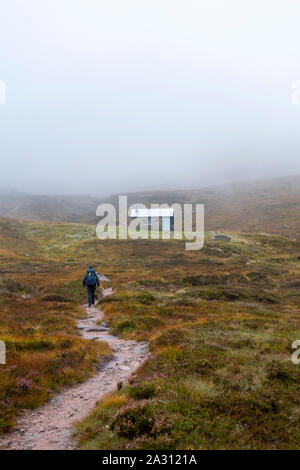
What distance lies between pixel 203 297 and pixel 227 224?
5945 inches

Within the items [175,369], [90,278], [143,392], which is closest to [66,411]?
[143,392]

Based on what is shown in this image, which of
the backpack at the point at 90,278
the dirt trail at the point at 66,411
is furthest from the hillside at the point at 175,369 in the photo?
the backpack at the point at 90,278

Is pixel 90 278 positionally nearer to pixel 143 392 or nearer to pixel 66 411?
pixel 66 411

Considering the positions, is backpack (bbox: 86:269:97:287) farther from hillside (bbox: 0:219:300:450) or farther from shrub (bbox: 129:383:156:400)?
shrub (bbox: 129:383:156:400)

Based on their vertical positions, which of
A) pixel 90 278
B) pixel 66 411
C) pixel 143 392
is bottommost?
pixel 90 278

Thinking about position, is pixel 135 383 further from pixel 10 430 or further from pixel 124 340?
pixel 124 340

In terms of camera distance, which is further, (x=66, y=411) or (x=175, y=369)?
(x=175, y=369)

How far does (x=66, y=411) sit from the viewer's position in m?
8.06

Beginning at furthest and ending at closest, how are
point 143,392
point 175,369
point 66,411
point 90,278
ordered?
point 90,278 → point 175,369 → point 66,411 → point 143,392

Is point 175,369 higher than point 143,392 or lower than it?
lower

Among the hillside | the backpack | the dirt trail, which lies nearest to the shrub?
the hillside

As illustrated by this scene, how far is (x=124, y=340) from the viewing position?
15477mm
